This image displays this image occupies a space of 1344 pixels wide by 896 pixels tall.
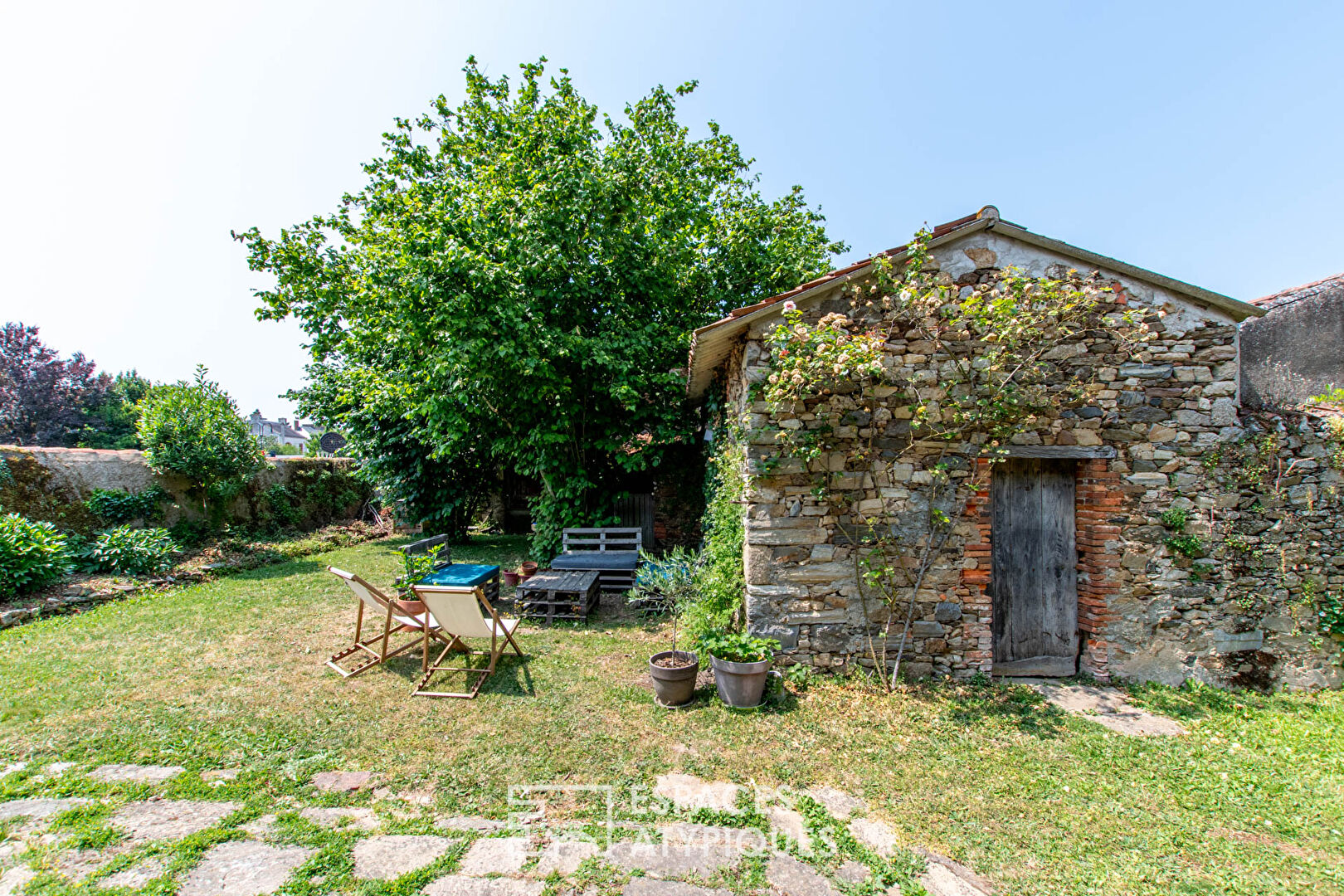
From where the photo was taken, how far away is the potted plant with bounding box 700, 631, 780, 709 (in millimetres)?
4582

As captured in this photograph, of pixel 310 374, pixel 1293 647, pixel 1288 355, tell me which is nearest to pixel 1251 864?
pixel 1293 647

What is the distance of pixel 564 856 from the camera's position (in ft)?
9.46

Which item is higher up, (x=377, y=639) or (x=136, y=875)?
(x=377, y=639)

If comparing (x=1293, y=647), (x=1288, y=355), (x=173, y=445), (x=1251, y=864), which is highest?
(x=1288, y=355)

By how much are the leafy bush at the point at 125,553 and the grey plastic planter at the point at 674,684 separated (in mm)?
9699

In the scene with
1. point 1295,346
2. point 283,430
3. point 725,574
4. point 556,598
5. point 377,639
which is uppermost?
point 283,430

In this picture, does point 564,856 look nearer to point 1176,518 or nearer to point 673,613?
point 673,613

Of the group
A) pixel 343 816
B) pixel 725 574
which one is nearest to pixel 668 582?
pixel 725 574

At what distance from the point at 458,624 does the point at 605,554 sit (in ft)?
10.9

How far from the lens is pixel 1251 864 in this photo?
118 inches

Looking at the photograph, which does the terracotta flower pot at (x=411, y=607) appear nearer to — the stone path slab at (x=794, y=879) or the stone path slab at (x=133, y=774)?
the stone path slab at (x=133, y=774)

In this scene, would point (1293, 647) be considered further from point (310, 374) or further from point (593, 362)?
point (310, 374)

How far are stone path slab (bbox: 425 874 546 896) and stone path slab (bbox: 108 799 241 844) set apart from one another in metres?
1.61

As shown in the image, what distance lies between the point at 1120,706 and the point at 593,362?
24.8 feet
